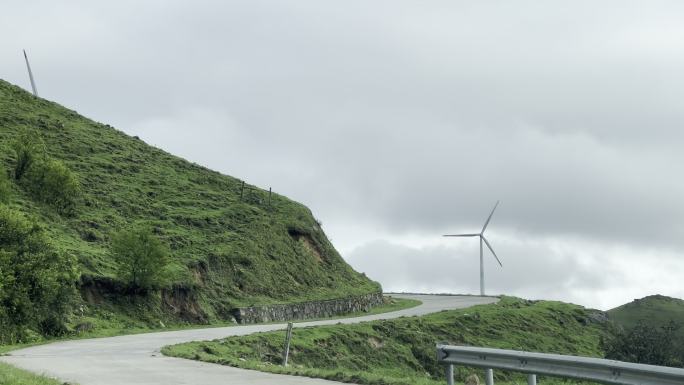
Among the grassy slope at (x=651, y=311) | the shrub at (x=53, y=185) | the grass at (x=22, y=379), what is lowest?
the grass at (x=22, y=379)

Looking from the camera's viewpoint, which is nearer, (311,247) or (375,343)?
(375,343)

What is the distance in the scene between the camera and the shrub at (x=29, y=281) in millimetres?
40531

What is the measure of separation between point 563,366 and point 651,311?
169 metres

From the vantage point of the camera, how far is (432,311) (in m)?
70.6

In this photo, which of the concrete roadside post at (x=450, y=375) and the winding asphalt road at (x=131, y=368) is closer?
the concrete roadside post at (x=450, y=375)

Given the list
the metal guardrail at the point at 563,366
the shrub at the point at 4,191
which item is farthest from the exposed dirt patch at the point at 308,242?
the metal guardrail at the point at 563,366

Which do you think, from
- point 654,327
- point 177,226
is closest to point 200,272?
point 177,226

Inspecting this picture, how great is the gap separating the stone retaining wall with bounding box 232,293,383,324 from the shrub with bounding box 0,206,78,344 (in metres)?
17.2

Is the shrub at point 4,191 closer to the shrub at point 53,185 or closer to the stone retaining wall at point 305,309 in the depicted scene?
the shrub at point 53,185

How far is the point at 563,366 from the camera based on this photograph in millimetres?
14312

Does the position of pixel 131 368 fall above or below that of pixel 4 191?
below

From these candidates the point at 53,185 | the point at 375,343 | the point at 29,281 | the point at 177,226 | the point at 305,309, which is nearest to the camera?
the point at 29,281

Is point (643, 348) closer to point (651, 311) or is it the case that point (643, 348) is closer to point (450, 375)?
point (450, 375)

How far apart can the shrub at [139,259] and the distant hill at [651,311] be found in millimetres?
122368
